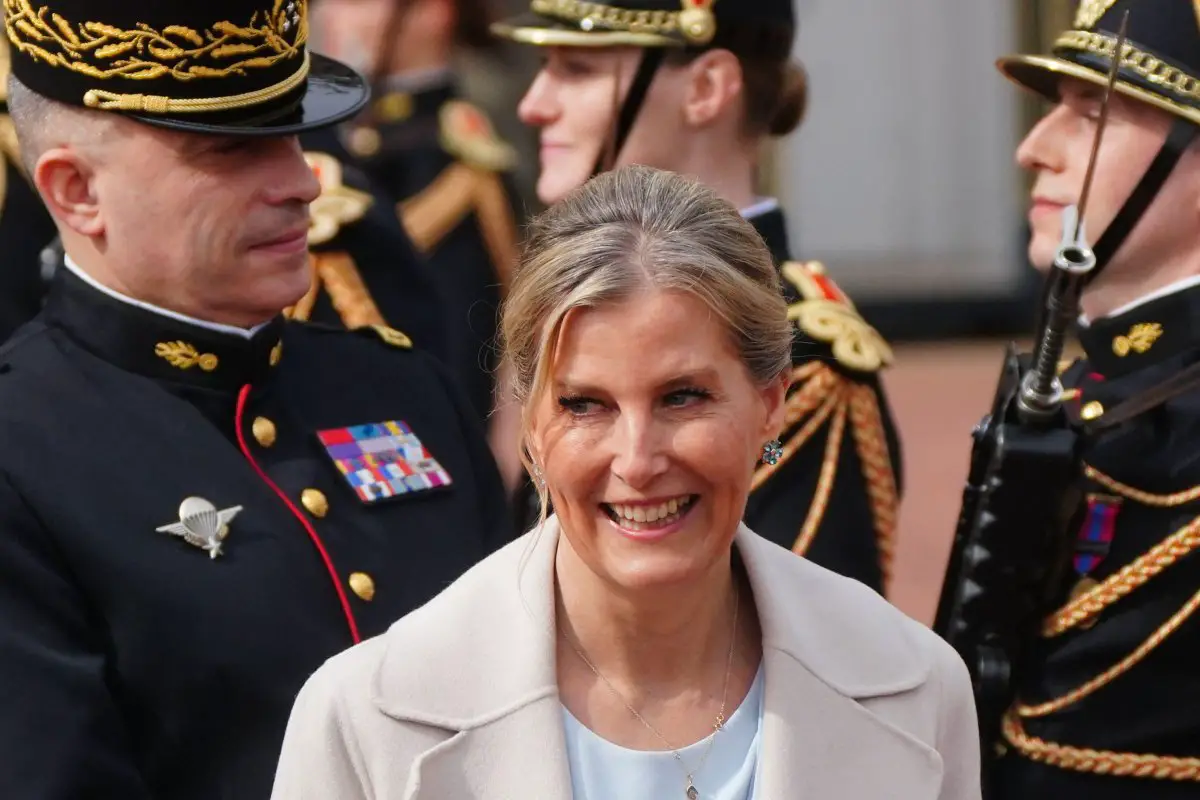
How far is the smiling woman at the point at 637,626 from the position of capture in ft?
8.90

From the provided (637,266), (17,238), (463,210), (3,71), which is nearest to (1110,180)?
(637,266)

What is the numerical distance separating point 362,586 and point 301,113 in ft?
2.40

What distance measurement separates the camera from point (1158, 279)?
12.5ft

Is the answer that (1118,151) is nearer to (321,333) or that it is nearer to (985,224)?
(321,333)

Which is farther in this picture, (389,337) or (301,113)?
(389,337)

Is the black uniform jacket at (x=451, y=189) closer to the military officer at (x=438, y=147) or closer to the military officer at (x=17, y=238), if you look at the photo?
the military officer at (x=438, y=147)

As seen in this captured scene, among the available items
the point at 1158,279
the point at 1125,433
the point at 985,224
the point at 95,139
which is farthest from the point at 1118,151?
the point at 985,224

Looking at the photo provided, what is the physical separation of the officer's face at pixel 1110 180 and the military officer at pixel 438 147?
2.64 metres

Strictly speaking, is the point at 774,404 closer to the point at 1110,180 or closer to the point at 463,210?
the point at 1110,180

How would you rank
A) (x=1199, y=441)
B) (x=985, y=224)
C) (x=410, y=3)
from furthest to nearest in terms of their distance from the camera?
(x=985, y=224) → (x=410, y=3) → (x=1199, y=441)

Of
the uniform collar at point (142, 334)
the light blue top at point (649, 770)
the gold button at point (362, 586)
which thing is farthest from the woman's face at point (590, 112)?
the light blue top at point (649, 770)

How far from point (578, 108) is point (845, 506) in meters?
0.99

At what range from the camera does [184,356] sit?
345 centimetres

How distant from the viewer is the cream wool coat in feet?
8.86
